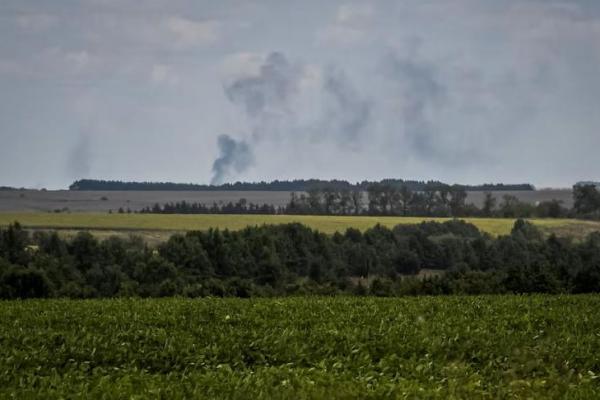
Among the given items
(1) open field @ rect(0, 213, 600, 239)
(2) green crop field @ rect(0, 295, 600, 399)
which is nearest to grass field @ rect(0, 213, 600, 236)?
(1) open field @ rect(0, 213, 600, 239)

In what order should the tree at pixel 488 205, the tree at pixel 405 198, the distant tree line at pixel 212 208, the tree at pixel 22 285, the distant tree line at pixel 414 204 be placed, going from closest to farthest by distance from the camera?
1. the tree at pixel 22 285
2. the distant tree line at pixel 414 204
3. the distant tree line at pixel 212 208
4. the tree at pixel 405 198
5. the tree at pixel 488 205

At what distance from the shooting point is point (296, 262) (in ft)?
318

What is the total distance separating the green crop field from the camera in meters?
14.2

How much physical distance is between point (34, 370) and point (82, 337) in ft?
8.66

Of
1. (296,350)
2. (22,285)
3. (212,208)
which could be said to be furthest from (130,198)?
(296,350)

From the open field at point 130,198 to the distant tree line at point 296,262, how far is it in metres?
34.2

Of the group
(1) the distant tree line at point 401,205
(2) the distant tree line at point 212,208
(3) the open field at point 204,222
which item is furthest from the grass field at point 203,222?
(2) the distant tree line at point 212,208

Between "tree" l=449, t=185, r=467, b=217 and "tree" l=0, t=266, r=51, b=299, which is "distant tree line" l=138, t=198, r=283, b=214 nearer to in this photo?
"tree" l=449, t=185, r=467, b=217

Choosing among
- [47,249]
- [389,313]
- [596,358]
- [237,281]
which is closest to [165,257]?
[47,249]

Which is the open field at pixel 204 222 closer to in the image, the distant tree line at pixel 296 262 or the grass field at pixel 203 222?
the grass field at pixel 203 222

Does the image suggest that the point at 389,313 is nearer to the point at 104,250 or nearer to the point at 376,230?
the point at 104,250

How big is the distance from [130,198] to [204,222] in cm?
4437

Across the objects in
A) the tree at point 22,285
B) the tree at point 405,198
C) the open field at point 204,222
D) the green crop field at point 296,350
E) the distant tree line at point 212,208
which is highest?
the tree at point 405,198

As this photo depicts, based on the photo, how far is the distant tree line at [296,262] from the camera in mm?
45156
